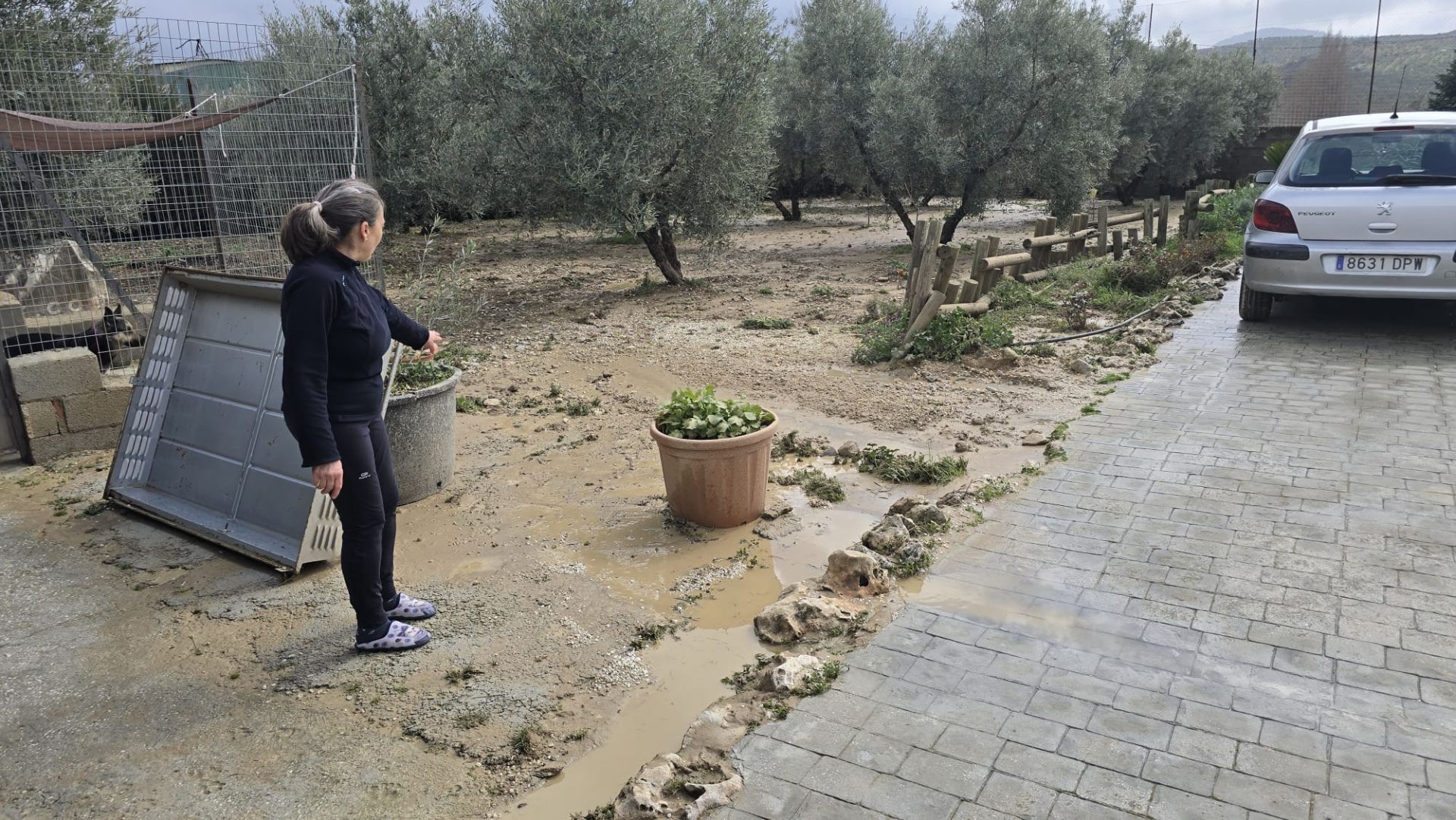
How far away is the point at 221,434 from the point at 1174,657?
4654 mm

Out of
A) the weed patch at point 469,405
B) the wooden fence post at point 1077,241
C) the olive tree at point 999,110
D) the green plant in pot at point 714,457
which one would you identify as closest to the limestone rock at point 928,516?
the green plant in pot at point 714,457

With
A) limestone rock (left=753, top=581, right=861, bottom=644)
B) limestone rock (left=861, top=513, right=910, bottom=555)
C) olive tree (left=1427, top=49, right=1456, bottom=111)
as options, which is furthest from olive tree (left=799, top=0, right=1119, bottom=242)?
olive tree (left=1427, top=49, right=1456, bottom=111)

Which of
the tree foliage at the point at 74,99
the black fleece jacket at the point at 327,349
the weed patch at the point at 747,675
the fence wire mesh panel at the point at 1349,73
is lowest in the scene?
the weed patch at the point at 747,675

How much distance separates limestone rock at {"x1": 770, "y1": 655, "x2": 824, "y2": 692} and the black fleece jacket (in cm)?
175

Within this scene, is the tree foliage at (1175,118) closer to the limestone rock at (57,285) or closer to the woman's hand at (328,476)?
the limestone rock at (57,285)

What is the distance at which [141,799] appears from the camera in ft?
9.40

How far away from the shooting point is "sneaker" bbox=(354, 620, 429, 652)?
3.67 metres

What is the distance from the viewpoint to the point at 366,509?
3516mm

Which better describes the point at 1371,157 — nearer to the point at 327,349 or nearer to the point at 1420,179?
the point at 1420,179

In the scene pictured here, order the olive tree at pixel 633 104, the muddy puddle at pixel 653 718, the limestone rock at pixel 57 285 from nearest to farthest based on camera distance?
the muddy puddle at pixel 653 718 → the limestone rock at pixel 57 285 → the olive tree at pixel 633 104

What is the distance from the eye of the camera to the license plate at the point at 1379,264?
724 cm

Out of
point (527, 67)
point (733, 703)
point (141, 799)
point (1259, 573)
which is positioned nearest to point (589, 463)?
point (733, 703)

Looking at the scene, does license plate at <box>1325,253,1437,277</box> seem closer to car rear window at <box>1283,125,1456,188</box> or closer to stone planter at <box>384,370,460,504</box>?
car rear window at <box>1283,125,1456,188</box>

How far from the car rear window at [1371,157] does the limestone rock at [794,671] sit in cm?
695
